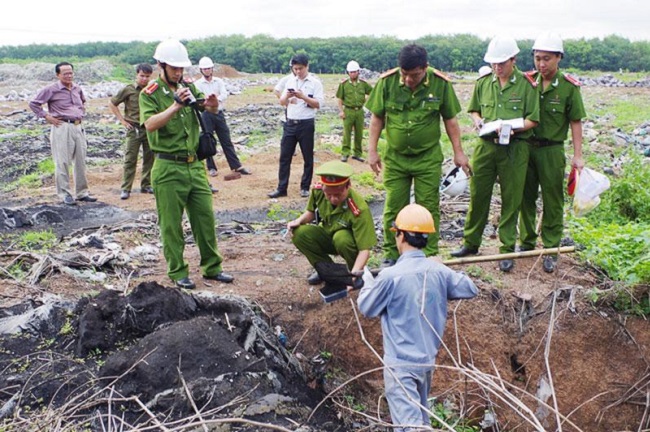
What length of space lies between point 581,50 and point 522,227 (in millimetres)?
47575

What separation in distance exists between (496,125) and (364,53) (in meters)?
44.2

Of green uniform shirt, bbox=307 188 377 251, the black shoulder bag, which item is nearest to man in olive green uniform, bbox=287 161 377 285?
green uniform shirt, bbox=307 188 377 251

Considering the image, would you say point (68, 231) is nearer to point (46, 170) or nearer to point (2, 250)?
point (2, 250)

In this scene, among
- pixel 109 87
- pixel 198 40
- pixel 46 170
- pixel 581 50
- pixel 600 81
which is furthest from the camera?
pixel 198 40

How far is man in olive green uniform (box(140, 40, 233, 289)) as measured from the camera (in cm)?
470

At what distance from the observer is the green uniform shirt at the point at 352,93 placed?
10.9 metres

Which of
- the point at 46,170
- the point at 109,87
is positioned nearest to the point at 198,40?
the point at 109,87

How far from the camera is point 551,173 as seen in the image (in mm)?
5270

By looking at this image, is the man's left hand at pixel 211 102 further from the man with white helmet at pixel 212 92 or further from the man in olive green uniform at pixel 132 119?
the man with white helmet at pixel 212 92

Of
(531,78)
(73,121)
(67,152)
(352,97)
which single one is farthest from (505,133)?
(352,97)

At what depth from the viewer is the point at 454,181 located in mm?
6023

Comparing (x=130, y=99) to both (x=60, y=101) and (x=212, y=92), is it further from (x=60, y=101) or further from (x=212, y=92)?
(x=212, y=92)

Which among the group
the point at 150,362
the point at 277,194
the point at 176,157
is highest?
the point at 176,157

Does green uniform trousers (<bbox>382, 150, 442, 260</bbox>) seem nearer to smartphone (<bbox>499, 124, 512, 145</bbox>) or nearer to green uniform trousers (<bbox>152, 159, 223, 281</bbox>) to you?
smartphone (<bbox>499, 124, 512, 145</bbox>)
